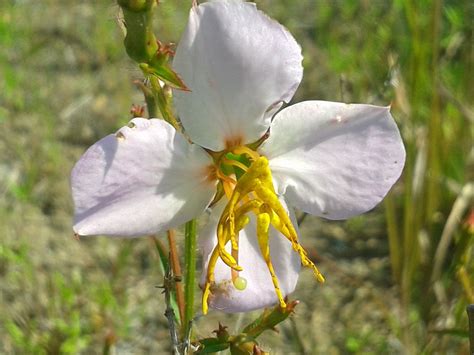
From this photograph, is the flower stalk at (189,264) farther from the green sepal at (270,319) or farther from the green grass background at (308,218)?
the green grass background at (308,218)

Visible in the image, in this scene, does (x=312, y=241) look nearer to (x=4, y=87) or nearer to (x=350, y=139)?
(x=4, y=87)

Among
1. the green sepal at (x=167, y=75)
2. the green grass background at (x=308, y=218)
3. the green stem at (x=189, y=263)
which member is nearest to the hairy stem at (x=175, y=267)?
the green stem at (x=189, y=263)

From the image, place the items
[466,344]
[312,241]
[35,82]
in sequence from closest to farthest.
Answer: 1. [466,344]
2. [312,241]
3. [35,82]

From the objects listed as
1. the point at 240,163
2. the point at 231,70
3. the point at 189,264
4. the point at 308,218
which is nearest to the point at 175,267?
the point at 189,264

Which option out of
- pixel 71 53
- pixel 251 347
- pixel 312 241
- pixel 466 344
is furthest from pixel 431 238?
pixel 71 53

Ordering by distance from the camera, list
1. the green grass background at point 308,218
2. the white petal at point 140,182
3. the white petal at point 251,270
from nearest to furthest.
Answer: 1. the white petal at point 140,182
2. the white petal at point 251,270
3. the green grass background at point 308,218

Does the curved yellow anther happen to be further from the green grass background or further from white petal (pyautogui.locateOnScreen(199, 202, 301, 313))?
the green grass background
